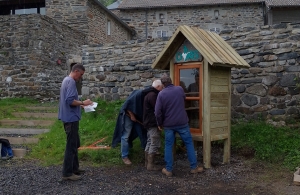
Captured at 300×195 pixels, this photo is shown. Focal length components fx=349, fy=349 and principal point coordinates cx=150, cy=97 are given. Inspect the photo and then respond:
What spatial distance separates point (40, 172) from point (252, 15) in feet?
61.1

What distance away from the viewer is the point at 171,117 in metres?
5.64

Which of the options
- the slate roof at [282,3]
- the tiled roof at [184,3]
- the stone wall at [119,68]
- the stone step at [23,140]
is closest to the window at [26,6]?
the tiled roof at [184,3]

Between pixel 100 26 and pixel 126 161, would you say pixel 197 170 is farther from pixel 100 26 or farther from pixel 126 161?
pixel 100 26

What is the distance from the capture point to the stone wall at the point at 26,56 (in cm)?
1346

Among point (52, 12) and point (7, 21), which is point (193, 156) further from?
point (52, 12)

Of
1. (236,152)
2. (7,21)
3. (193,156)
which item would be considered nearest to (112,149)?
(193,156)

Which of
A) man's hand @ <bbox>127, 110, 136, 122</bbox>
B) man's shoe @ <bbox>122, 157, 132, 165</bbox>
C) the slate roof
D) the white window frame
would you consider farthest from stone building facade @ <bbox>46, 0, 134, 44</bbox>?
man's shoe @ <bbox>122, 157, 132, 165</bbox>

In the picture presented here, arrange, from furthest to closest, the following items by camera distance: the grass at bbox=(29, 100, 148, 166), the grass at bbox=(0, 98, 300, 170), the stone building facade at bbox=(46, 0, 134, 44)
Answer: the stone building facade at bbox=(46, 0, 134, 44), the grass at bbox=(29, 100, 148, 166), the grass at bbox=(0, 98, 300, 170)

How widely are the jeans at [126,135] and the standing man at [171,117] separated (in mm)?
917

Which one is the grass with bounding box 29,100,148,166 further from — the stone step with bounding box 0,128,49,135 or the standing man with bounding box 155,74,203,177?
the standing man with bounding box 155,74,203,177

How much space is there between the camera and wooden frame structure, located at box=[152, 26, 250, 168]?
19.4 ft

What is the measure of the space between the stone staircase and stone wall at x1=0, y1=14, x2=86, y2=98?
2.66 m

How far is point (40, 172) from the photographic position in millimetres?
5965

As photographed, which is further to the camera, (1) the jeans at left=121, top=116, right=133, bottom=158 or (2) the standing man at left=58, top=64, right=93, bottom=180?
(1) the jeans at left=121, top=116, right=133, bottom=158
